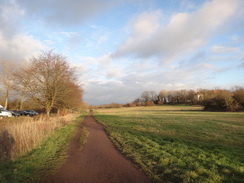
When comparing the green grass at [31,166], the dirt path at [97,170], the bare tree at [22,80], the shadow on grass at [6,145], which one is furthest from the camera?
the bare tree at [22,80]

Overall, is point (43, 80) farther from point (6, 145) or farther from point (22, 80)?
point (6, 145)

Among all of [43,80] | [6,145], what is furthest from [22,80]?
[6,145]

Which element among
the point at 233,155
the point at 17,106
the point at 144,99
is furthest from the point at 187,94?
the point at 233,155

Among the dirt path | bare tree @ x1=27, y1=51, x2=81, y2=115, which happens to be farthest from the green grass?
bare tree @ x1=27, y1=51, x2=81, y2=115

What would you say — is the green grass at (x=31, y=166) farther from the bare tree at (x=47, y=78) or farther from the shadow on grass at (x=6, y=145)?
the bare tree at (x=47, y=78)

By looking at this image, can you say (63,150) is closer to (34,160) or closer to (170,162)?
(34,160)

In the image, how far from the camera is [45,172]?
5457mm

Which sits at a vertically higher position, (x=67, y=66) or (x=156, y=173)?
(x=67, y=66)

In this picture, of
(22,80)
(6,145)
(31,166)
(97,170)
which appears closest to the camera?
(97,170)

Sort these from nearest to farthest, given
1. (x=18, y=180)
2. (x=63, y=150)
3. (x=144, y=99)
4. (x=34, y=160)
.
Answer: (x=18, y=180)
(x=34, y=160)
(x=63, y=150)
(x=144, y=99)

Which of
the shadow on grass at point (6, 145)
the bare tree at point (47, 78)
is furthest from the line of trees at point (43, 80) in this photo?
the shadow on grass at point (6, 145)

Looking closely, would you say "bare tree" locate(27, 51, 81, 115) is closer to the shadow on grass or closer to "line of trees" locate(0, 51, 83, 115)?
"line of trees" locate(0, 51, 83, 115)

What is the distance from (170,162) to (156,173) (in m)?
1.19

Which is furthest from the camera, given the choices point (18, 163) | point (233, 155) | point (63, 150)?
point (63, 150)
